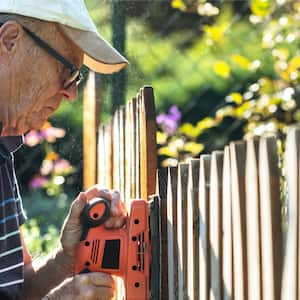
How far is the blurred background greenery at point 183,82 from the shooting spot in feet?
13.3

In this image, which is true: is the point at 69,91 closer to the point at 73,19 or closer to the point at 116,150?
the point at 73,19

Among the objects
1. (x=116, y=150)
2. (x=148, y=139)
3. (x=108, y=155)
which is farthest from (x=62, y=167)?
(x=148, y=139)

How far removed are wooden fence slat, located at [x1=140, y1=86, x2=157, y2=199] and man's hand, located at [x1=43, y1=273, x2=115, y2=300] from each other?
12.3 inches

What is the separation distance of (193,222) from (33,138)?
3.33m

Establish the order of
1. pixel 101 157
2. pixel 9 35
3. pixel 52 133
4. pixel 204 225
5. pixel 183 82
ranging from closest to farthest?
pixel 204 225 < pixel 9 35 < pixel 101 157 < pixel 52 133 < pixel 183 82

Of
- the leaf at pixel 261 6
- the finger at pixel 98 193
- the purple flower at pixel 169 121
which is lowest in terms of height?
the finger at pixel 98 193

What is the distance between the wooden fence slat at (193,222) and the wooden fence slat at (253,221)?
0.41 meters

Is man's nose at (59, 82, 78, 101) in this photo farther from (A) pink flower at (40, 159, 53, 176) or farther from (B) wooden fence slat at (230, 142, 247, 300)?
(A) pink flower at (40, 159, 53, 176)

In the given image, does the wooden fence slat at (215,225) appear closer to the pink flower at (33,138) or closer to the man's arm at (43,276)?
the man's arm at (43,276)

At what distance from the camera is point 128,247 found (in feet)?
8.66

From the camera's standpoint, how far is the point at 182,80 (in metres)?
6.69

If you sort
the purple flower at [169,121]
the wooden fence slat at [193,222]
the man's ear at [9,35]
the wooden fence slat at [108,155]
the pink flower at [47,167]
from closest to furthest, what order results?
the wooden fence slat at [193,222], the man's ear at [9,35], the wooden fence slat at [108,155], the purple flower at [169,121], the pink flower at [47,167]

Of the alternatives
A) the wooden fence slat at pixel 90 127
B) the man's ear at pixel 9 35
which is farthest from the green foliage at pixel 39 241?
the man's ear at pixel 9 35

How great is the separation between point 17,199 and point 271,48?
2.33 m
